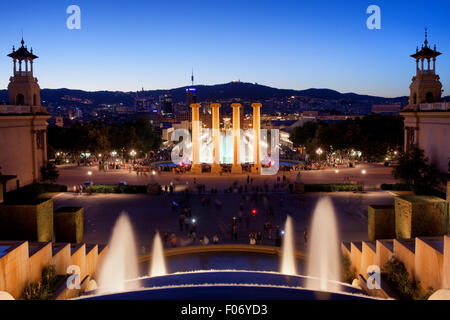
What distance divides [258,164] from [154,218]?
2525cm

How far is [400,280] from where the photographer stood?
1080 cm

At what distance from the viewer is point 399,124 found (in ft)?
178

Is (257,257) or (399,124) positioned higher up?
(399,124)

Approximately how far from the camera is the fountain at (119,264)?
13336 mm

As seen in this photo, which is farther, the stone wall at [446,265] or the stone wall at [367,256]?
the stone wall at [367,256]

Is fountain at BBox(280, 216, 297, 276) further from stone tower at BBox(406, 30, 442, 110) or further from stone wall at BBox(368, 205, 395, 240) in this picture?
stone tower at BBox(406, 30, 442, 110)

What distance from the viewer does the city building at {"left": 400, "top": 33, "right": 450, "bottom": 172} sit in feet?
106

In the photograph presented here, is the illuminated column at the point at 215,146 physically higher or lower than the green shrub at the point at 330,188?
higher

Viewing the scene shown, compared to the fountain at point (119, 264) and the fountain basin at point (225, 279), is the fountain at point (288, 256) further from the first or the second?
the fountain at point (119, 264)

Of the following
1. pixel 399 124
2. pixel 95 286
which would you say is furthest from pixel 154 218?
pixel 399 124

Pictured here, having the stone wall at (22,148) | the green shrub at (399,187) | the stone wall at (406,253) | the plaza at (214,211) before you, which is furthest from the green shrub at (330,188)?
the stone wall at (22,148)

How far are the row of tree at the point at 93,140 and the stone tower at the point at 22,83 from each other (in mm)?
14801
